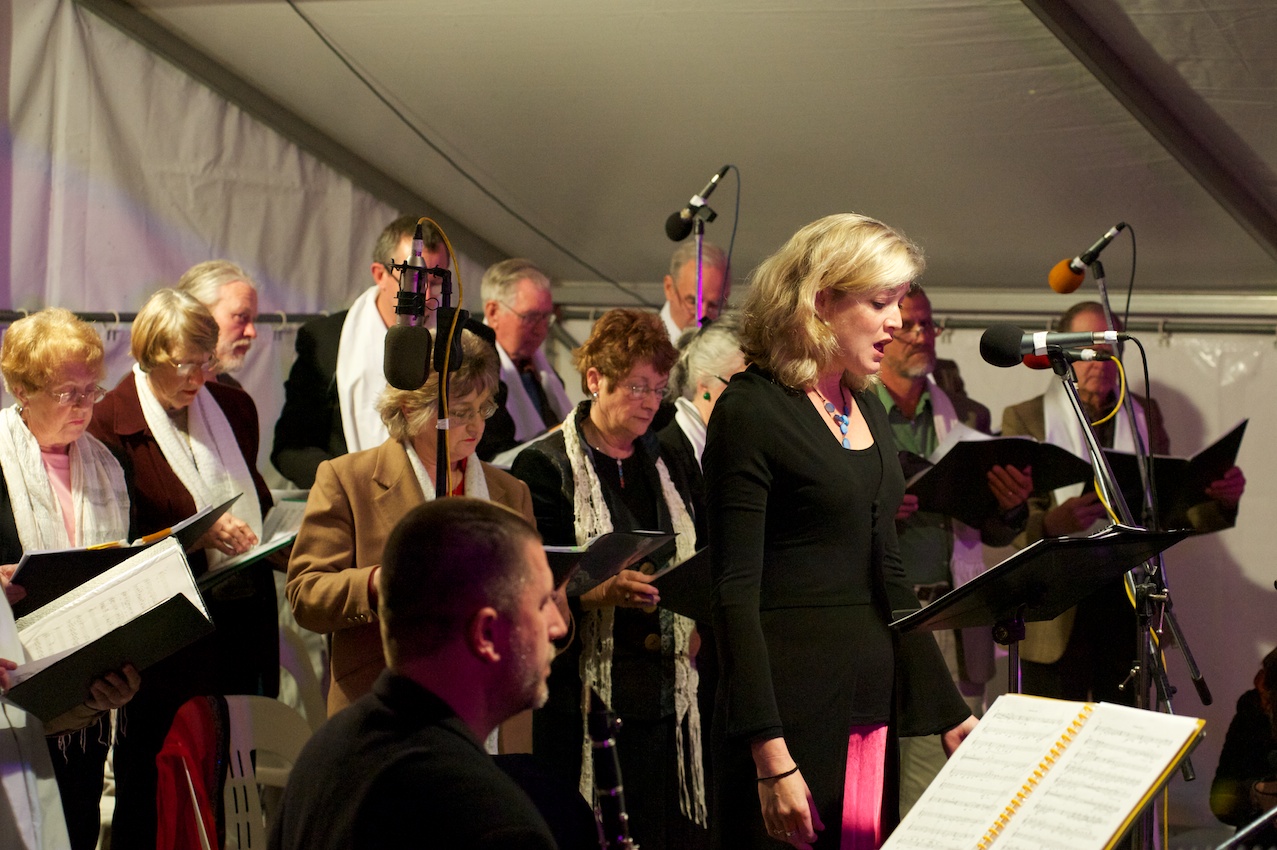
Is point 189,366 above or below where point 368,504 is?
above

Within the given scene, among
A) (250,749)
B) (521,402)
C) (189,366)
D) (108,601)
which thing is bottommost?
(250,749)

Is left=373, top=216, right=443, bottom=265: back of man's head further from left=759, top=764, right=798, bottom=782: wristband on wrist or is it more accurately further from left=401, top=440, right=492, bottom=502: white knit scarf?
left=759, top=764, right=798, bottom=782: wristband on wrist

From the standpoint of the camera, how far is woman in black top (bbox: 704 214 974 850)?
2133 millimetres

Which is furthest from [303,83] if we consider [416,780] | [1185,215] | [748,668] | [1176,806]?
[1176,806]

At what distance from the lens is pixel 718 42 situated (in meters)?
4.34

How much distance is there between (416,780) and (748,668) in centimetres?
84

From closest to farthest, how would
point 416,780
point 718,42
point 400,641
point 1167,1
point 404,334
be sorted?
point 416,780 → point 400,641 → point 404,334 → point 1167,1 → point 718,42

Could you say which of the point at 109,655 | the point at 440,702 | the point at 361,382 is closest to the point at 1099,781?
the point at 440,702

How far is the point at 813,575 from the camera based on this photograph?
219 centimetres

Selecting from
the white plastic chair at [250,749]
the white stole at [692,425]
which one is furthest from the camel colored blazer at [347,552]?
the white stole at [692,425]

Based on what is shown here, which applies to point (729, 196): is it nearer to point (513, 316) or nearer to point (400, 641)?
point (513, 316)

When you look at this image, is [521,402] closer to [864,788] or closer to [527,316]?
[527,316]

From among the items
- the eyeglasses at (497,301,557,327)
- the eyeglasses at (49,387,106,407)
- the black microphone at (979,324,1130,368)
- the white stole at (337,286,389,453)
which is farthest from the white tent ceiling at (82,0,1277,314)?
the eyeglasses at (49,387,106,407)

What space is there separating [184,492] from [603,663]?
4.50 feet
